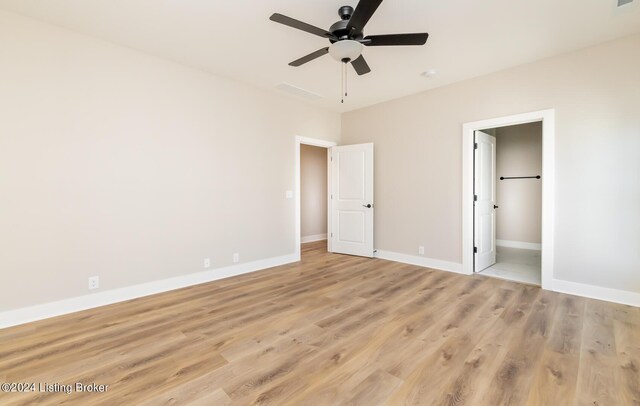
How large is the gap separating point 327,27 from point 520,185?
567 cm

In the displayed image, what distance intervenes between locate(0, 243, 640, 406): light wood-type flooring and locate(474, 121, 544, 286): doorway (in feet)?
5.33

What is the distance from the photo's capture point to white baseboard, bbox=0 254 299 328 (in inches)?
104

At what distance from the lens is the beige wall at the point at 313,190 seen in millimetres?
7059

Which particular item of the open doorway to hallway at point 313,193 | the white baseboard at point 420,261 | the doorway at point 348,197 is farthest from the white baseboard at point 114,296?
the open doorway to hallway at point 313,193

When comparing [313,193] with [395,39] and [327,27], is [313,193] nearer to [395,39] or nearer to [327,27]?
[327,27]

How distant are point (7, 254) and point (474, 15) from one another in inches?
193

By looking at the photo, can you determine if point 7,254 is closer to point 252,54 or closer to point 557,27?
point 252,54

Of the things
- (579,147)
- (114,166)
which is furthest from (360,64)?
(114,166)

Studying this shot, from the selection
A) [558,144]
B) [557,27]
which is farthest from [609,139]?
[557,27]

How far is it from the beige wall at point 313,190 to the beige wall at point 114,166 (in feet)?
8.23

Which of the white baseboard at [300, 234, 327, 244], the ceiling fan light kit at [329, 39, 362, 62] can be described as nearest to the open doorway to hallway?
the white baseboard at [300, 234, 327, 244]

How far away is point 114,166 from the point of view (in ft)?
10.3

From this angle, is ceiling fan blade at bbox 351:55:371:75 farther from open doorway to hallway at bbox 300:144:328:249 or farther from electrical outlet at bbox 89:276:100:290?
open doorway to hallway at bbox 300:144:328:249

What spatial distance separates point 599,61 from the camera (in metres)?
3.19
